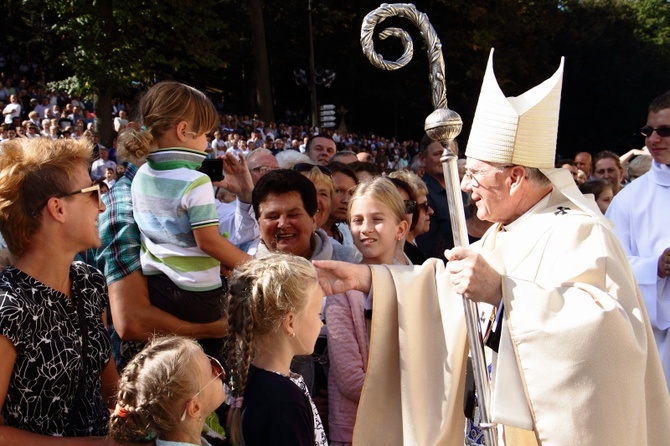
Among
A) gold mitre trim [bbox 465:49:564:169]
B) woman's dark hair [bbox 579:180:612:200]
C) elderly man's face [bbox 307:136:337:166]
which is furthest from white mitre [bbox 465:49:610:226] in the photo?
woman's dark hair [bbox 579:180:612:200]

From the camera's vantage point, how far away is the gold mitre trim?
3.30m

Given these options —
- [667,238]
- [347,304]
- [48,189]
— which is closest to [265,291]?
[48,189]

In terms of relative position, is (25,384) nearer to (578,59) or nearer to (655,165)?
(655,165)

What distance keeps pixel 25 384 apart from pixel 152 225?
40.0 inches

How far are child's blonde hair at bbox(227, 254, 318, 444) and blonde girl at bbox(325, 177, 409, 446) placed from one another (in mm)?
877

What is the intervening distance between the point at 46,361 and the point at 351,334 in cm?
156

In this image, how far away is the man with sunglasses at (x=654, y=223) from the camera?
195 inches

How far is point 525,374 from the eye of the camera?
2.96 meters

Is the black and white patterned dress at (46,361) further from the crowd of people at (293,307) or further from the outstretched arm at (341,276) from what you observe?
the outstretched arm at (341,276)

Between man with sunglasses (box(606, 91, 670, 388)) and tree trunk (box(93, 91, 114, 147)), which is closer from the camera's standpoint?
man with sunglasses (box(606, 91, 670, 388))

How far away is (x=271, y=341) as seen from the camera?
2873 millimetres

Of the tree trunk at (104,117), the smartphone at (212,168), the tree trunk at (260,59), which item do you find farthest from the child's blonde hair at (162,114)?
the tree trunk at (260,59)

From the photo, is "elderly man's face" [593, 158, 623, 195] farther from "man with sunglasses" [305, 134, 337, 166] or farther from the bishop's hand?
the bishop's hand

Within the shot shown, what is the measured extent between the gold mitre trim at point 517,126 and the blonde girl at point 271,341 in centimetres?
91
